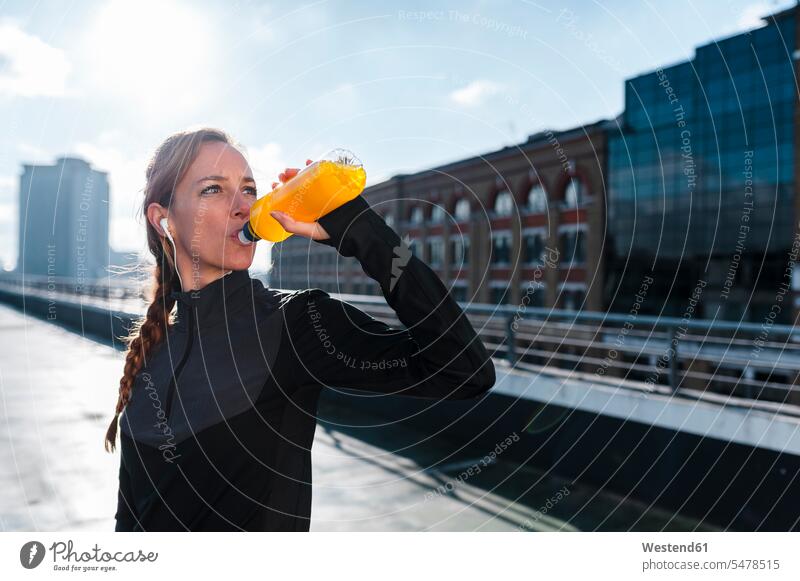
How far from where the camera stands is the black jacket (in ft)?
4.19

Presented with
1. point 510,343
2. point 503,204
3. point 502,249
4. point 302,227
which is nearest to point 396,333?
point 302,227

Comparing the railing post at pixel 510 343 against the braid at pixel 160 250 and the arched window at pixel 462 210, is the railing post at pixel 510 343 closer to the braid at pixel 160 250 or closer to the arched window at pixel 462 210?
the braid at pixel 160 250

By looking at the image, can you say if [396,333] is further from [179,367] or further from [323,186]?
[179,367]

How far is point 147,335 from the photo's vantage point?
1.72 m

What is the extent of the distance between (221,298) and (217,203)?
0.77 feet

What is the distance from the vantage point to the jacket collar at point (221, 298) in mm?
1618

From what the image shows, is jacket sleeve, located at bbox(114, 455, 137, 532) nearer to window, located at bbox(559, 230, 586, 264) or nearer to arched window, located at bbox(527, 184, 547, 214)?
window, located at bbox(559, 230, 586, 264)

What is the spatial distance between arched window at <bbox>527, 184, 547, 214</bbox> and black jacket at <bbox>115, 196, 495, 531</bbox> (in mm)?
27227

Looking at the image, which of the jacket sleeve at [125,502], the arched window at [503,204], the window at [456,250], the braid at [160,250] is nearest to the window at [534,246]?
the arched window at [503,204]

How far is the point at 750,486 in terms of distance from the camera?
13.7ft

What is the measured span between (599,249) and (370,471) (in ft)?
75.0
